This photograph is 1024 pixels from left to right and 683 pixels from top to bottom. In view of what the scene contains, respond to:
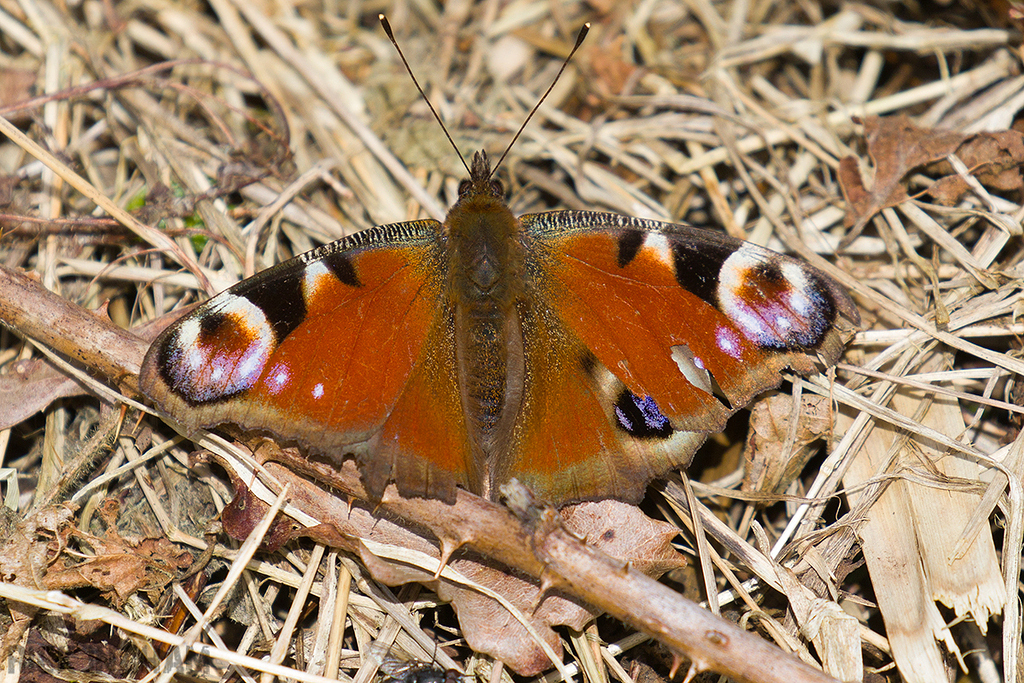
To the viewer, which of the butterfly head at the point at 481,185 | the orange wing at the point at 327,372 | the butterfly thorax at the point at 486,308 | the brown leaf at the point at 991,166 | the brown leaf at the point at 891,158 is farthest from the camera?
the brown leaf at the point at 891,158

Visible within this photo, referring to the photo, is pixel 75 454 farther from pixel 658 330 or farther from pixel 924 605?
pixel 924 605

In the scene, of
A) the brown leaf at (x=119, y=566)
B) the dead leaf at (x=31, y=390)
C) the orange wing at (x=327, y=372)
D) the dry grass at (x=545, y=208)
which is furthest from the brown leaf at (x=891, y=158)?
the dead leaf at (x=31, y=390)

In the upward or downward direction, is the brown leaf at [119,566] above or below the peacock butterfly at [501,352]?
below

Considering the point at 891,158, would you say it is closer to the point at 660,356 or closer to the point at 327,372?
the point at 660,356

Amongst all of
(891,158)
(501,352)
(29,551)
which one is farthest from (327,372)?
(891,158)

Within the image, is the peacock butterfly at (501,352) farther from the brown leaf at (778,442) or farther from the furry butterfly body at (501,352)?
the brown leaf at (778,442)

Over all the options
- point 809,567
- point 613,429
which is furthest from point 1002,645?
point 613,429

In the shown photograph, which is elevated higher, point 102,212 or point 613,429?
point 102,212
